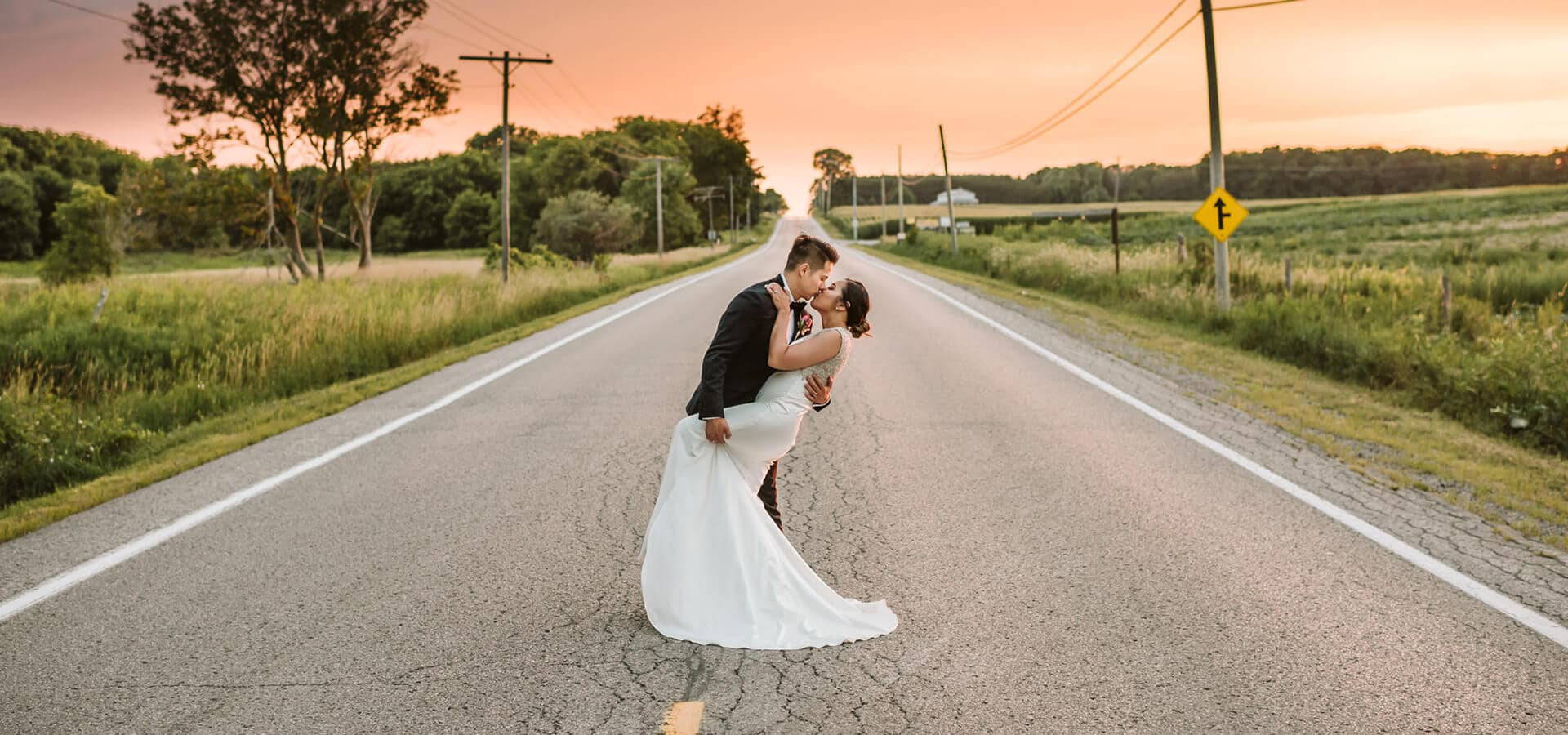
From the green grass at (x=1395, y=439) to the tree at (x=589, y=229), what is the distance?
51.9m

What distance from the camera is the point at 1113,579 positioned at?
199 inches

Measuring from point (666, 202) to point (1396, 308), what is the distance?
7345cm

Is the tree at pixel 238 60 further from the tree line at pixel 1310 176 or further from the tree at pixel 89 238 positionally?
the tree line at pixel 1310 176

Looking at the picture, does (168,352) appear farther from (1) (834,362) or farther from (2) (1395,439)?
(2) (1395,439)

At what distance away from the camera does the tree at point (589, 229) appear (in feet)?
212

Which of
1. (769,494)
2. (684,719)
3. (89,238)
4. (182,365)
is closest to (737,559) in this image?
(769,494)

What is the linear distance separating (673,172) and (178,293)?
70708 millimetres

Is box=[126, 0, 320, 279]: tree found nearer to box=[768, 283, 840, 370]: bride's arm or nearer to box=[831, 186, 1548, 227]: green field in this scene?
box=[768, 283, 840, 370]: bride's arm

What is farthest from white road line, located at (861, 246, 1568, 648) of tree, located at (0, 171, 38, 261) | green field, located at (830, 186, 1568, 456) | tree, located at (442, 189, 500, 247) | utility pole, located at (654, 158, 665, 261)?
tree, located at (442, 189, 500, 247)

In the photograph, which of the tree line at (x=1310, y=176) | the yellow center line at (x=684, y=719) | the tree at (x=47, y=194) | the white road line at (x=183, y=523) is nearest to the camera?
the yellow center line at (x=684, y=719)

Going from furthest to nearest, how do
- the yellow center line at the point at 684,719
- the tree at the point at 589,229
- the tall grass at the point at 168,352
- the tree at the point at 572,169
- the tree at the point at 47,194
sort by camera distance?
1. the tree at the point at 572,169
2. the tree at the point at 47,194
3. the tree at the point at 589,229
4. the tall grass at the point at 168,352
5. the yellow center line at the point at 684,719

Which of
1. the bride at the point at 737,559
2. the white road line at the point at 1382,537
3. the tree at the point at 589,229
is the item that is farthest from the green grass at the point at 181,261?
the bride at the point at 737,559

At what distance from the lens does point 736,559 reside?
172 inches

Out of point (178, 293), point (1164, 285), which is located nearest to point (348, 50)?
point (178, 293)
